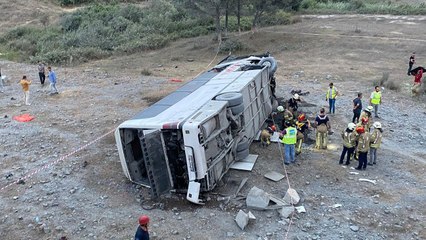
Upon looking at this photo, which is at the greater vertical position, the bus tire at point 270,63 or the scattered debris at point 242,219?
the bus tire at point 270,63

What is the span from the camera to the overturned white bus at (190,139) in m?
8.65

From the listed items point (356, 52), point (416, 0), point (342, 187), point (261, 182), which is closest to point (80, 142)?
point (261, 182)

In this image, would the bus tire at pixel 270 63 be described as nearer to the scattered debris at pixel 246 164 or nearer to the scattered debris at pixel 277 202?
the scattered debris at pixel 246 164

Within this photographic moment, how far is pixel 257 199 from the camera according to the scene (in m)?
8.80

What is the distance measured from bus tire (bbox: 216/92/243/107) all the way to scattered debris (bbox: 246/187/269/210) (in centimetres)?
219

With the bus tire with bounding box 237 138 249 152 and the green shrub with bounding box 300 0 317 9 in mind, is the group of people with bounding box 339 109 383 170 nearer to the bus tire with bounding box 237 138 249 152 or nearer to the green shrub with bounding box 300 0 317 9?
the bus tire with bounding box 237 138 249 152

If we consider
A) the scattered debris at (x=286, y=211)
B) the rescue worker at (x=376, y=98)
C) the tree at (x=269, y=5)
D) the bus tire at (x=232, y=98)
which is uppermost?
the tree at (x=269, y=5)

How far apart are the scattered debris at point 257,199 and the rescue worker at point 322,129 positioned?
3.42 metres

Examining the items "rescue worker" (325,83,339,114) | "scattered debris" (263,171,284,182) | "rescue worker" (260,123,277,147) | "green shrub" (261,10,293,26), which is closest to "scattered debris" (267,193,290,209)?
"scattered debris" (263,171,284,182)

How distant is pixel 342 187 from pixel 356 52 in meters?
16.3

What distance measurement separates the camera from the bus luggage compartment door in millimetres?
8727

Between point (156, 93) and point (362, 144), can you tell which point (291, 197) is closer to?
point (362, 144)

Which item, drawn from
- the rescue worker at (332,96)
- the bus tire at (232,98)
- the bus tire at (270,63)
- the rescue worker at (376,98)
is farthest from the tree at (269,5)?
the bus tire at (232,98)

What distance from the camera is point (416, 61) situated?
21844 millimetres
